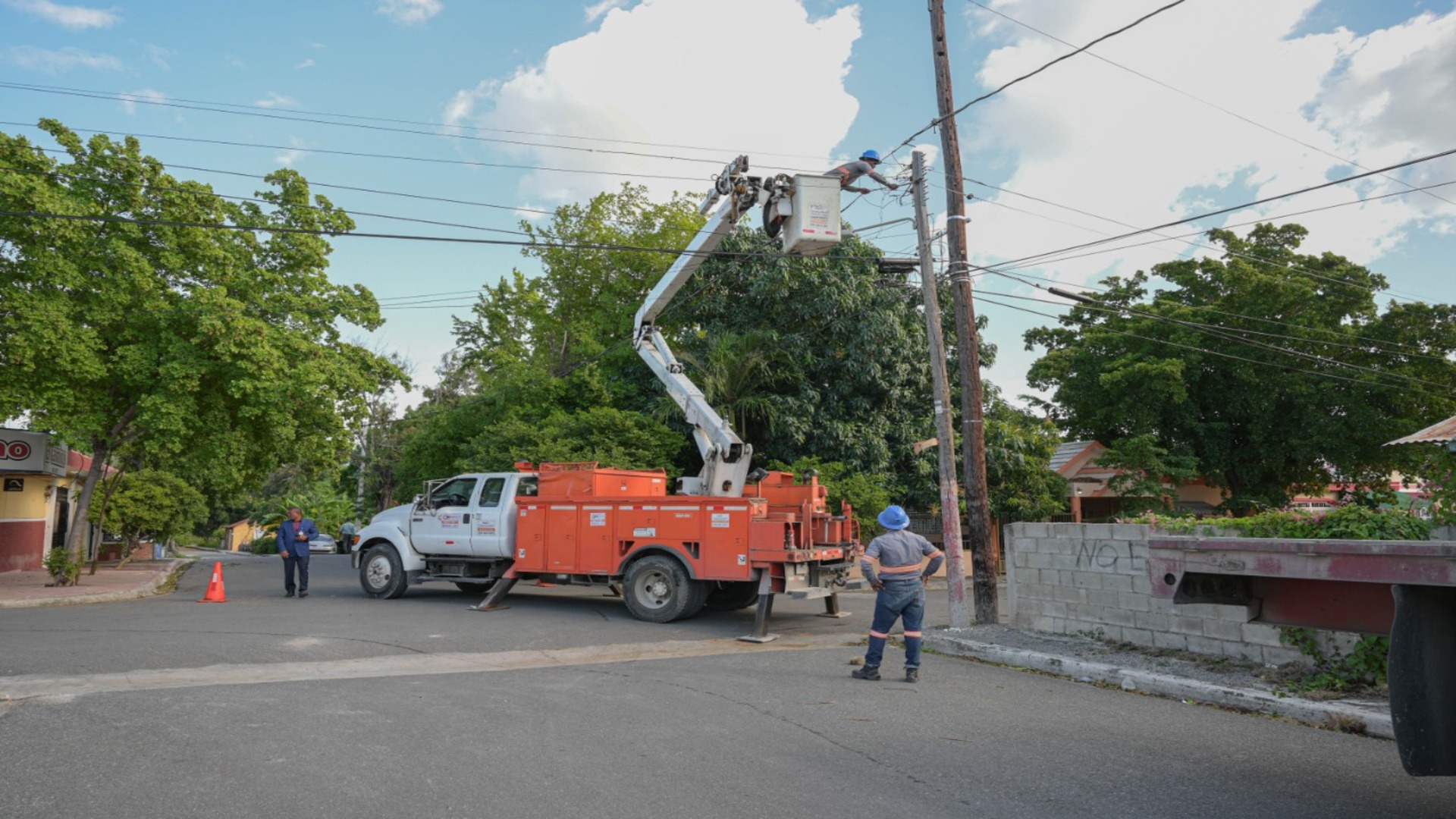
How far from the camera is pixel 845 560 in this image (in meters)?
13.0

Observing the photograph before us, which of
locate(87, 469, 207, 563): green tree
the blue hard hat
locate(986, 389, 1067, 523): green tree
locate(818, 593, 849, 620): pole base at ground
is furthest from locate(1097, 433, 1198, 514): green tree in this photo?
locate(87, 469, 207, 563): green tree

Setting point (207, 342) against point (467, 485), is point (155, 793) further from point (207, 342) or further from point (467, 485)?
point (207, 342)

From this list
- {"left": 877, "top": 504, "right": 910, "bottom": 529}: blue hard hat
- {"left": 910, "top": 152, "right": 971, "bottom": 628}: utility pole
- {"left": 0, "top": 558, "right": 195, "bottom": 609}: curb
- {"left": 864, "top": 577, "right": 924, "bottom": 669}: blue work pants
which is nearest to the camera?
{"left": 864, "top": 577, "right": 924, "bottom": 669}: blue work pants

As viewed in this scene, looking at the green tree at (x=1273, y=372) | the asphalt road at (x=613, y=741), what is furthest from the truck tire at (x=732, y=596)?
the green tree at (x=1273, y=372)

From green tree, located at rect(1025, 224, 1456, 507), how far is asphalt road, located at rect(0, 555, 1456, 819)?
20494 mm

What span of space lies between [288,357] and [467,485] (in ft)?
20.0

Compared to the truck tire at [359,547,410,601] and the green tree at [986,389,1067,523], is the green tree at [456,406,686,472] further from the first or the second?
the green tree at [986,389,1067,523]

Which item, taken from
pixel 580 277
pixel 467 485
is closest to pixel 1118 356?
pixel 580 277

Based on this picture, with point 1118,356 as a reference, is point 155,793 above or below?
below

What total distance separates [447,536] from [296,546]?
3.36m

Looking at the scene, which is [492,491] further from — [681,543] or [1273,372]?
[1273,372]

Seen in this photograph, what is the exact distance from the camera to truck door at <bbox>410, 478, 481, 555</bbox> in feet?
48.1

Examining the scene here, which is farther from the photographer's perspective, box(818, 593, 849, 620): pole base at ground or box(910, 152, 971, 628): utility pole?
box(818, 593, 849, 620): pole base at ground

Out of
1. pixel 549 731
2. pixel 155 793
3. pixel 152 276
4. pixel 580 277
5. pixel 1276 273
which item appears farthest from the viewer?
pixel 580 277
